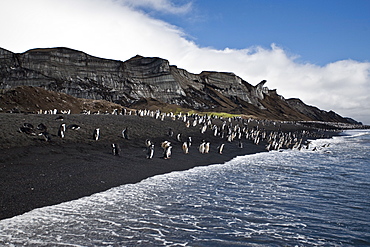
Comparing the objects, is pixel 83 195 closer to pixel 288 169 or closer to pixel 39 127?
pixel 39 127

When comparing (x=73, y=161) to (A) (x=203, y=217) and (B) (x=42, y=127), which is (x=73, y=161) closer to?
(B) (x=42, y=127)

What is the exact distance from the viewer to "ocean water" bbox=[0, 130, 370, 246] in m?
5.02

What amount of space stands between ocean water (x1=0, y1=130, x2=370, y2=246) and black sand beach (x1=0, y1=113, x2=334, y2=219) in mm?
655

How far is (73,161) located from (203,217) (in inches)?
247

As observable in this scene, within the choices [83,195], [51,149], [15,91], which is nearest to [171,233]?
[83,195]

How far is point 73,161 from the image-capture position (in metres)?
10.6

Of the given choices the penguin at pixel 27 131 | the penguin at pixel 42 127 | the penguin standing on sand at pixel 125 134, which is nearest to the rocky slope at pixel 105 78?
the penguin standing on sand at pixel 125 134

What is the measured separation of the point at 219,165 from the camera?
14266 millimetres

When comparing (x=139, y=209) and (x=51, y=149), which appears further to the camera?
(x=51, y=149)

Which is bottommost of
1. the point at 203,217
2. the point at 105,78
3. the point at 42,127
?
the point at 203,217

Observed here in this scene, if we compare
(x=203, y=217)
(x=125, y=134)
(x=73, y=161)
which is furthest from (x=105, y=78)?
(x=203, y=217)

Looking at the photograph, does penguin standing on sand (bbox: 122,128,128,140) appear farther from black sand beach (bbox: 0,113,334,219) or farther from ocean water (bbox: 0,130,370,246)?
ocean water (bbox: 0,130,370,246)

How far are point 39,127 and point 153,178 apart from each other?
6735mm

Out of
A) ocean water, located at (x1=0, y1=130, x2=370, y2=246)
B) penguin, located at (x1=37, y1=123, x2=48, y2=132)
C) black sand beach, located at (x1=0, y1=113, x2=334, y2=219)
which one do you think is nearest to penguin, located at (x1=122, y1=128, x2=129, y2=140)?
black sand beach, located at (x1=0, y1=113, x2=334, y2=219)
